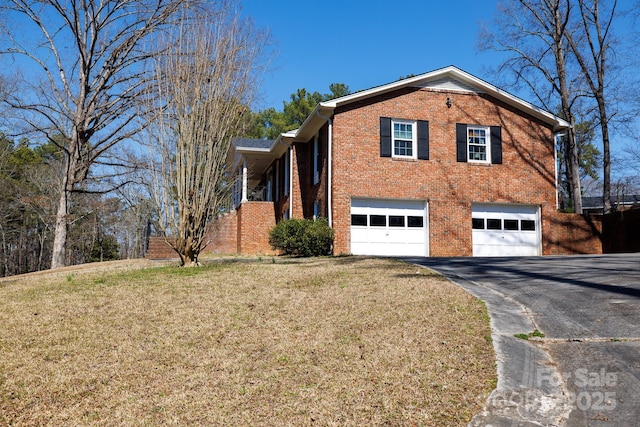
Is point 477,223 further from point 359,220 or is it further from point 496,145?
point 359,220

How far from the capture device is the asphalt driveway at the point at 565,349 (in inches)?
169

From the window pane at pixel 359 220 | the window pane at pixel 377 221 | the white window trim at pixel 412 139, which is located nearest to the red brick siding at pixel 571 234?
the white window trim at pixel 412 139

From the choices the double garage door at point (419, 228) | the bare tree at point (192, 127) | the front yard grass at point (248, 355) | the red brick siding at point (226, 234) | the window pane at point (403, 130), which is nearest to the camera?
the front yard grass at point (248, 355)

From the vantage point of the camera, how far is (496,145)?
739 inches

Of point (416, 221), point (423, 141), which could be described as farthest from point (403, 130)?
point (416, 221)

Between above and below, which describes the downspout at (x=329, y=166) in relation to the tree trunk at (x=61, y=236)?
above

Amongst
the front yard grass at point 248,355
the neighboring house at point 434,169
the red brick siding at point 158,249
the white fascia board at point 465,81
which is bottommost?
the front yard grass at point 248,355

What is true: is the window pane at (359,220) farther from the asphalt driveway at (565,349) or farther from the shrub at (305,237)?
the asphalt driveway at (565,349)

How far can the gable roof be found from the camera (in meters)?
17.4

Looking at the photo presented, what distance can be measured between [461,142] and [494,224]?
302 centimetres

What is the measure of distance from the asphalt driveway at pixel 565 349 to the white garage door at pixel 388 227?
8.14 meters

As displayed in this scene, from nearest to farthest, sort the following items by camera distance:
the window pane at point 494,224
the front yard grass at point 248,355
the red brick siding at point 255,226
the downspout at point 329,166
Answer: the front yard grass at point 248,355 < the downspout at point 329,166 < the window pane at point 494,224 < the red brick siding at point 255,226

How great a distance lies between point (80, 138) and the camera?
20.4 m

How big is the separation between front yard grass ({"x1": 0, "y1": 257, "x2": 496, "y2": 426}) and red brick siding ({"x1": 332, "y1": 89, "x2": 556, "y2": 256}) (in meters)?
8.66
